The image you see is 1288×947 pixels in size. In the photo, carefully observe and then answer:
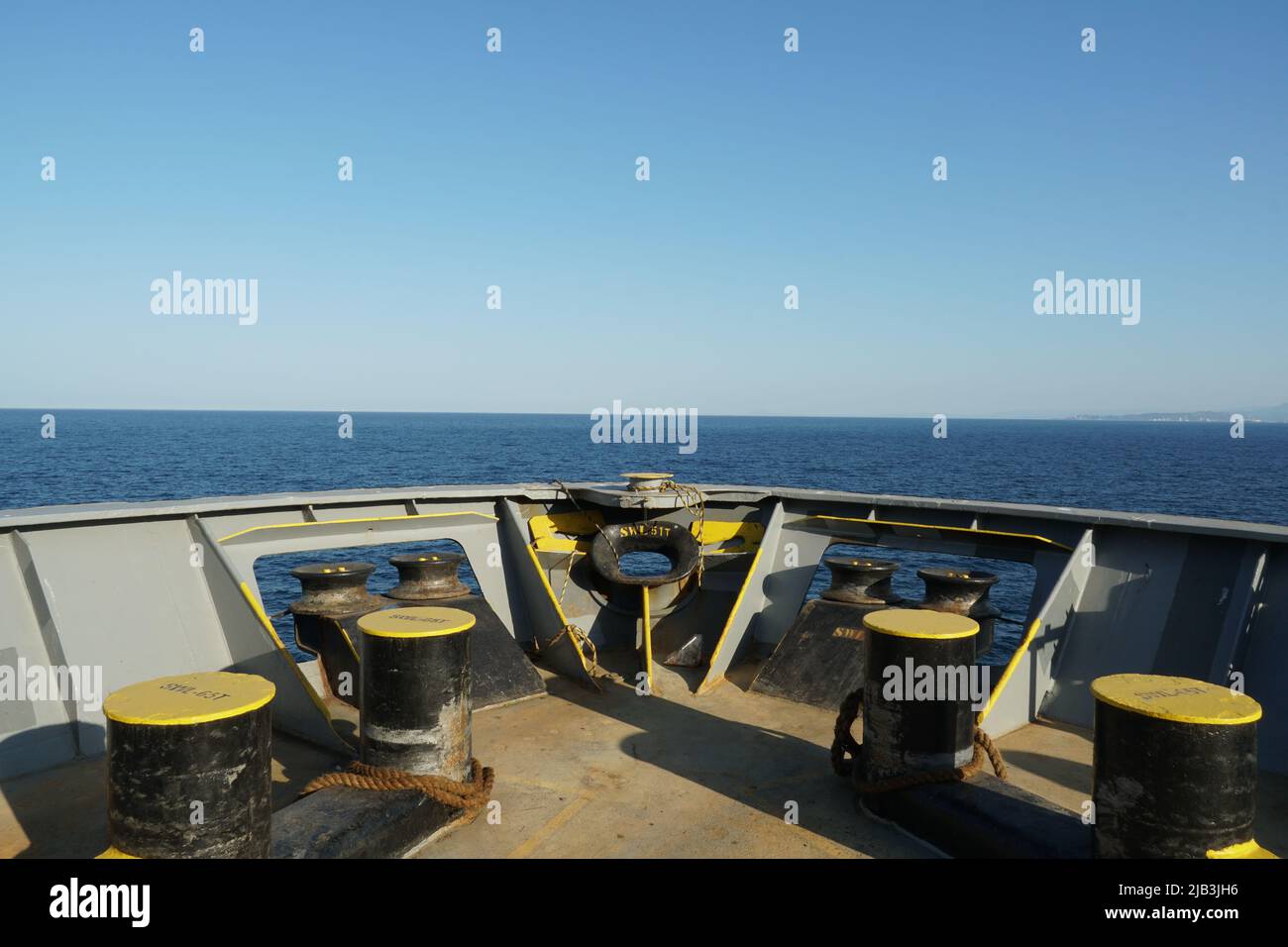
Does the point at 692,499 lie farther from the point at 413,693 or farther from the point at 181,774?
the point at 181,774

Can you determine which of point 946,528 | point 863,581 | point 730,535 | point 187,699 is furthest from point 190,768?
point 946,528

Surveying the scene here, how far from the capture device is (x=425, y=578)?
851cm

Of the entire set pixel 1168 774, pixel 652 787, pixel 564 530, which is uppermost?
pixel 564 530

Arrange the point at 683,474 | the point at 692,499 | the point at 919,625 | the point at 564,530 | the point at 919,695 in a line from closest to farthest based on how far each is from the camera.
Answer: the point at 919,695, the point at 919,625, the point at 692,499, the point at 564,530, the point at 683,474

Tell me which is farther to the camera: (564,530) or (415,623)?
(564,530)

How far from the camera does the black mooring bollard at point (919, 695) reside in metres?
5.46

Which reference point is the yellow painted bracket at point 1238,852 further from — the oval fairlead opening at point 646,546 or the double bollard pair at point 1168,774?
the oval fairlead opening at point 646,546

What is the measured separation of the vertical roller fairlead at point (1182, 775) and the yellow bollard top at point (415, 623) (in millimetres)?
3779

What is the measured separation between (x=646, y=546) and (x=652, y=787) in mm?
4102

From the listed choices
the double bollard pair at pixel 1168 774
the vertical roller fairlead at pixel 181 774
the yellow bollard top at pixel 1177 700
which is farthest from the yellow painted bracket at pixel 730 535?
the vertical roller fairlead at pixel 181 774

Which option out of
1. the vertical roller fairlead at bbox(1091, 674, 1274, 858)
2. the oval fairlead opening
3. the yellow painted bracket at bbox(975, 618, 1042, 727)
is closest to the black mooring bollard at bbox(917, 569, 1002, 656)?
the yellow painted bracket at bbox(975, 618, 1042, 727)

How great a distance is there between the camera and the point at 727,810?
5.77 meters

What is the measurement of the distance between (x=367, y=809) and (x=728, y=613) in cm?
564
